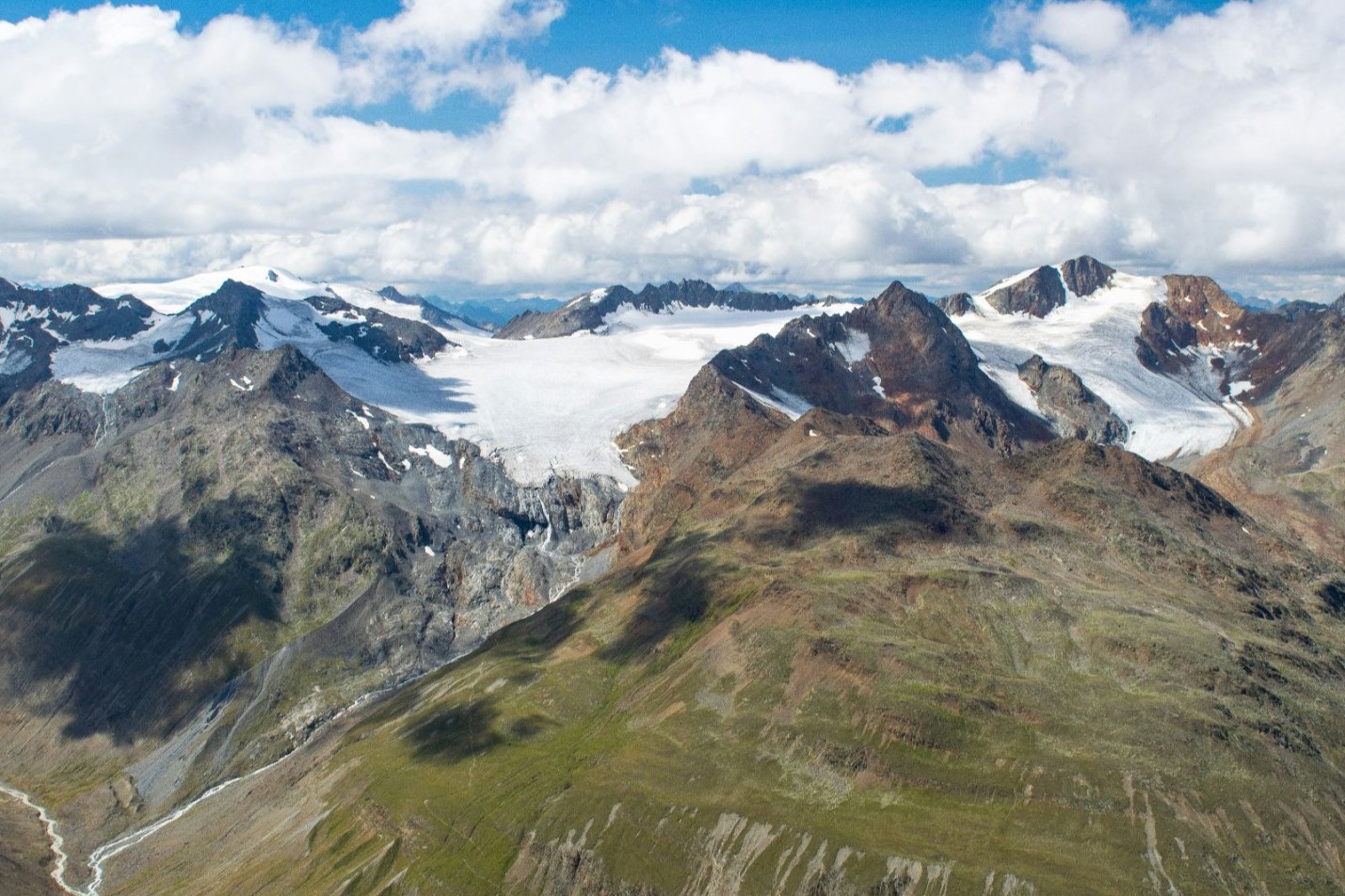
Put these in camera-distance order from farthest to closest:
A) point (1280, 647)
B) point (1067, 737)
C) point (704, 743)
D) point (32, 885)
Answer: point (32, 885), point (1280, 647), point (704, 743), point (1067, 737)

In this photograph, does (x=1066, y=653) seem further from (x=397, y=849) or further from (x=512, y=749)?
(x=397, y=849)

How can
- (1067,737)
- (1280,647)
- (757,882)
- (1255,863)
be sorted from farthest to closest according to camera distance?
1. (1280,647)
2. (1067,737)
3. (757,882)
4. (1255,863)

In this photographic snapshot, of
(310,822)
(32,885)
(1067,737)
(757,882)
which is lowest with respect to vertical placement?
(32,885)

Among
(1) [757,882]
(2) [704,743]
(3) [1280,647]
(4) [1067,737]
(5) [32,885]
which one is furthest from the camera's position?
(5) [32,885]

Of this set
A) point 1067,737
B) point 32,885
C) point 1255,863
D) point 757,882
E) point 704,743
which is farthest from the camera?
point 32,885

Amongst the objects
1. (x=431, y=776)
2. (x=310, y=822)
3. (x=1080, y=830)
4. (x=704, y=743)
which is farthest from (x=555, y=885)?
(x=1080, y=830)

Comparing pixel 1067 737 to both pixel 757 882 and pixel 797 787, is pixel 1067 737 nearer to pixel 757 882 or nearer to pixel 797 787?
pixel 797 787

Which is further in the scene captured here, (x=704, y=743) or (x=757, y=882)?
(x=704, y=743)

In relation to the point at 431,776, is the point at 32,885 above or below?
below

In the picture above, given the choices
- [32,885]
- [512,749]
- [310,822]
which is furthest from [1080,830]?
[32,885]
